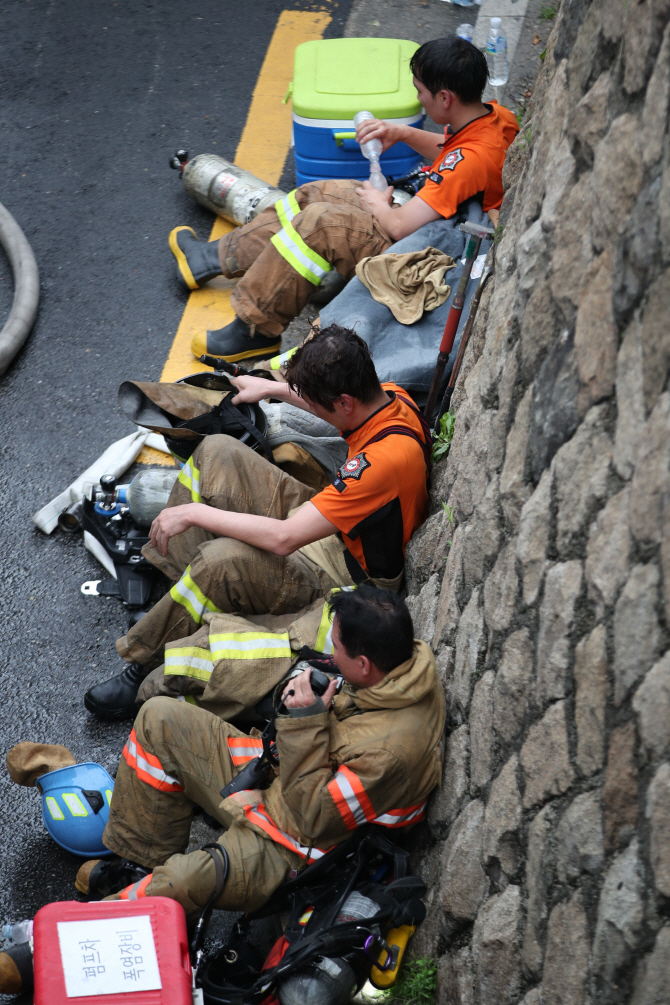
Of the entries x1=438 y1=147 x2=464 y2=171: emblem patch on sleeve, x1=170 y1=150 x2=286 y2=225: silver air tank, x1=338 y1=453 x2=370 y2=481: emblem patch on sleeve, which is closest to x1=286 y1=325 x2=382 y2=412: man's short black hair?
x1=338 y1=453 x2=370 y2=481: emblem patch on sleeve

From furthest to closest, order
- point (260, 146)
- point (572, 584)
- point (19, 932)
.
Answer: point (260, 146) → point (19, 932) → point (572, 584)

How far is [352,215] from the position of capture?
4.18 metres

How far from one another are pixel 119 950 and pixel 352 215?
3208 mm

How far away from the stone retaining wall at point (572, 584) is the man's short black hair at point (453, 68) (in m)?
1.63

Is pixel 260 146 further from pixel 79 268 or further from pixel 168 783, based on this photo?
pixel 168 783

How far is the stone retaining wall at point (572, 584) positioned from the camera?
4.44 ft

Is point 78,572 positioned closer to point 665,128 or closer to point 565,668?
point 565,668

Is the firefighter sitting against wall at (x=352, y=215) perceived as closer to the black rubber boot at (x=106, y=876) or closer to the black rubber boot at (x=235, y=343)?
the black rubber boot at (x=235, y=343)

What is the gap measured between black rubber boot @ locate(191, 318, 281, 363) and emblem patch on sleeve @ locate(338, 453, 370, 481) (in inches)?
66.3

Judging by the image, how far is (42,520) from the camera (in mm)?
3887

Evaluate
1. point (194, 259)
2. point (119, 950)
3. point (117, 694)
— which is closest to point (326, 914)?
point (119, 950)

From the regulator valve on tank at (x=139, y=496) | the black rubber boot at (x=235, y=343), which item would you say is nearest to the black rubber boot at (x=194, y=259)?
the black rubber boot at (x=235, y=343)

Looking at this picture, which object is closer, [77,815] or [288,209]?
[77,815]

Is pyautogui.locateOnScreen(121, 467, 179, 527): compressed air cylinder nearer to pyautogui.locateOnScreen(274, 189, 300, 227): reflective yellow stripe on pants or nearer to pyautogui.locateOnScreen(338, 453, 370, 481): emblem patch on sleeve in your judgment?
pyautogui.locateOnScreen(338, 453, 370, 481): emblem patch on sleeve
